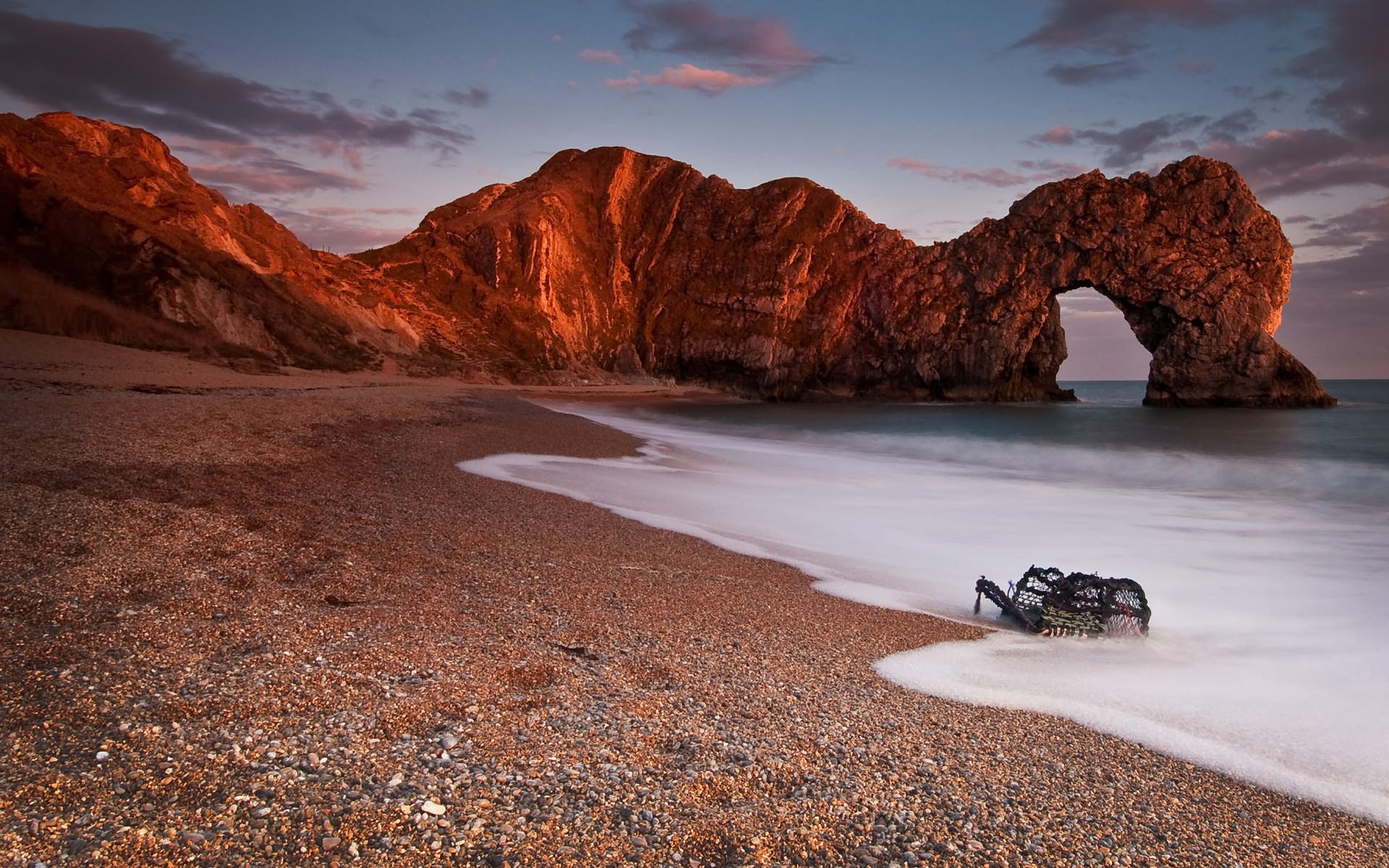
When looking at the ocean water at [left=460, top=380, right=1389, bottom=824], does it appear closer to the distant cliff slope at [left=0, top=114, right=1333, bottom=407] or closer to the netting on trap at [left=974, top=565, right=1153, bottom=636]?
the netting on trap at [left=974, top=565, right=1153, bottom=636]

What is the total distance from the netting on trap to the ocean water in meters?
0.14

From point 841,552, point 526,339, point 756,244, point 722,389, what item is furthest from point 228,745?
point 756,244

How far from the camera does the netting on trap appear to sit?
22.7 ft

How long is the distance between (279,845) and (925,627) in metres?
5.48

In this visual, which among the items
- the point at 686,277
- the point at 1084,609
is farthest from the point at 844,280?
the point at 1084,609

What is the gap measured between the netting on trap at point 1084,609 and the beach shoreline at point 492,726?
70cm

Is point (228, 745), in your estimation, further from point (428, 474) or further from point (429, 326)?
point (429, 326)

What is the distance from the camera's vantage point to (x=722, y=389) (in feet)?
257

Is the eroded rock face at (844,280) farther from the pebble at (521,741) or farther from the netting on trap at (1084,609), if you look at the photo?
the netting on trap at (1084,609)

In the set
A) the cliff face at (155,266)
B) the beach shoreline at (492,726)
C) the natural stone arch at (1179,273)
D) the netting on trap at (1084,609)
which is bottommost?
the beach shoreline at (492,726)

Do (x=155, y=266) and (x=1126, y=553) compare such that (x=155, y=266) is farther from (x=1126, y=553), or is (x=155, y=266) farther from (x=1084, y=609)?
(x=1084, y=609)

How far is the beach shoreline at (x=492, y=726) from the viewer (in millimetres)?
3193

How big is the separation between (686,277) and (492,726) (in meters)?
81.1

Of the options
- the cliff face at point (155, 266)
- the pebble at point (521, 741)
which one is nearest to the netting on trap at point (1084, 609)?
the pebble at point (521, 741)
